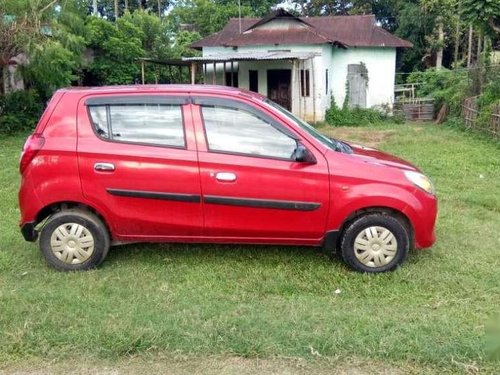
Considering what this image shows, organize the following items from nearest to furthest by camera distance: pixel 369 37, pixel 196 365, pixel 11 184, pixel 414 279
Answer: pixel 196 365
pixel 414 279
pixel 11 184
pixel 369 37

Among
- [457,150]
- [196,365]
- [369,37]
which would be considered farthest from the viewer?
[369,37]

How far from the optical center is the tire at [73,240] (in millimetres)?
4629

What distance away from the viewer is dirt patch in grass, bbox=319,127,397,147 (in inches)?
629

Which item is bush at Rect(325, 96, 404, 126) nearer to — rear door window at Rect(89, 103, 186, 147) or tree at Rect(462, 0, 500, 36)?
tree at Rect(462, 0, 500, 36)

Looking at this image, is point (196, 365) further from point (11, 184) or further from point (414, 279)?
point (11, 184)

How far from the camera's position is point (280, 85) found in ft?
72.9

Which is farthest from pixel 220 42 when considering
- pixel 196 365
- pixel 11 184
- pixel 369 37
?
pixel 196 365

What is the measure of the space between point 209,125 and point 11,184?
5.41 m

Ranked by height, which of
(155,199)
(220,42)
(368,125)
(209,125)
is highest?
(220,42)

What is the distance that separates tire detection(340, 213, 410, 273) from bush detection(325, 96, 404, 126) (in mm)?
18234

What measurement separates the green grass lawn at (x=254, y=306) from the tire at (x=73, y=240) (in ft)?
0.50

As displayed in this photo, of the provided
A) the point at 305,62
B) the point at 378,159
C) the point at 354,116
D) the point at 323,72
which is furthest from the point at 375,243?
the point at 354,116

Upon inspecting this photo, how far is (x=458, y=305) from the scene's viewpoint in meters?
3.95

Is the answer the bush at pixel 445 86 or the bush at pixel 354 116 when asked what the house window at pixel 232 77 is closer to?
the bush at pixel 354 116
